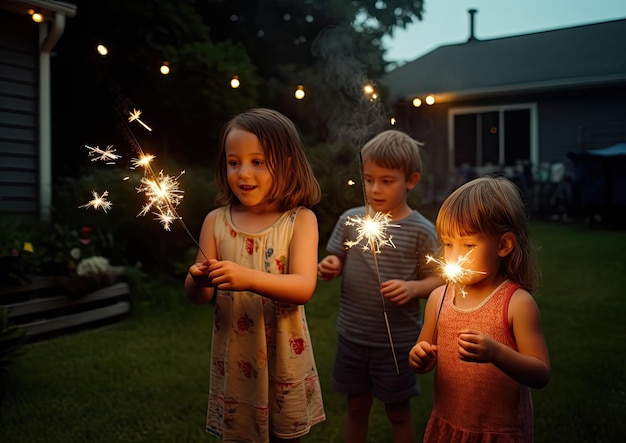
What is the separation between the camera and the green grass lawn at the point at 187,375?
3.03m

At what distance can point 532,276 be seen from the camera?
1.74 metres

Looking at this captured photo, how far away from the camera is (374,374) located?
251cm

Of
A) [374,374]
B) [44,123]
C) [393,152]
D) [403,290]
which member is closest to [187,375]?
[374,374]

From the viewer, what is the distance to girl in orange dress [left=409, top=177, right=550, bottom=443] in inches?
65.1

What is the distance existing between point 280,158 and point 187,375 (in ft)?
7.81

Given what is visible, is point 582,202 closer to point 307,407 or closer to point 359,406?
point 359,406

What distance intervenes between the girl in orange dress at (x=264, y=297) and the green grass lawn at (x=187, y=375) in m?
1.04

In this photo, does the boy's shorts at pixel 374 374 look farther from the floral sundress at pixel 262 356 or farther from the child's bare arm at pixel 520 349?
the child's bare arm at pixel 520 349

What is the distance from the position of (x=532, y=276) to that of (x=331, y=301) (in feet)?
14.1

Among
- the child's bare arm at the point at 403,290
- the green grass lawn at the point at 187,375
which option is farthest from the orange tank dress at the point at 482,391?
the green grass lawn at the point at 187,375

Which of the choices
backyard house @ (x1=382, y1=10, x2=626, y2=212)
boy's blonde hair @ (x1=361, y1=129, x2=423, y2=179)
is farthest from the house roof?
boy's blonde hair @ (x1=361, y1=129, x2=423, y2=179)

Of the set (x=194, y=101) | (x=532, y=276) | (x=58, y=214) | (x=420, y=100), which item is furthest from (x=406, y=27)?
(x=532, y=276)

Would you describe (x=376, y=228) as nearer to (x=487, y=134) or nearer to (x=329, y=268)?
(x=329, y=268)

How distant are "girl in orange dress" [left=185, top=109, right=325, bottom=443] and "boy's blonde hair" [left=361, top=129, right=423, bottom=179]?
0.45m
